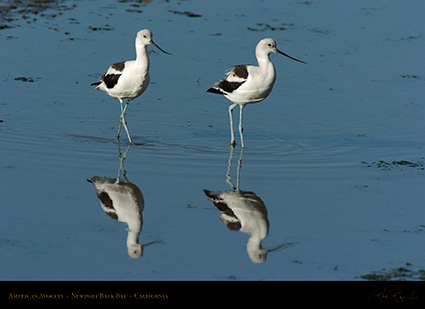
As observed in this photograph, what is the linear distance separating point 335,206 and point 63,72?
6.46 meters

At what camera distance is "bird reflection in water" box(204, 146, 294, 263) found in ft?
22.4

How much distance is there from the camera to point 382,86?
13000mm

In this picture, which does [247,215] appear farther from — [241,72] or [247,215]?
[241,72]

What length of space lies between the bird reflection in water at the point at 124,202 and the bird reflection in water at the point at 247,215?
777 mm

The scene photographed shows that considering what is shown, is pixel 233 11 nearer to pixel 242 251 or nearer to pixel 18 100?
pixel 18 100

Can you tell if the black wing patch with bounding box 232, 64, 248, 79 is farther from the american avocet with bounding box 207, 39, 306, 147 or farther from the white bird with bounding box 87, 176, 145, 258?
the white bird with bounding box 87, 176, 145, 258

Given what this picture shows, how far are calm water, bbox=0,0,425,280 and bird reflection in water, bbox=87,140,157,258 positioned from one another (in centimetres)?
8

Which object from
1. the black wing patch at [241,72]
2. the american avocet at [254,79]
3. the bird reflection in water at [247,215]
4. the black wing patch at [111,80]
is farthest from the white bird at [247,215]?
the black wing patch at [111,80]

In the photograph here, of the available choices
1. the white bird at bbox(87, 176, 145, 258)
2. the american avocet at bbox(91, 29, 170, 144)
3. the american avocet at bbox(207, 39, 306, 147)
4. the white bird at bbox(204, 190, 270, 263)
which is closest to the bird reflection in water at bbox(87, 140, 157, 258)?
the white bird at bbox(87, 176, 145, 258)

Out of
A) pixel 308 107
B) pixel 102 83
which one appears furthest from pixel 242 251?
pixel 308 107

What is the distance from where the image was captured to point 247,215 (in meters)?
7.66
